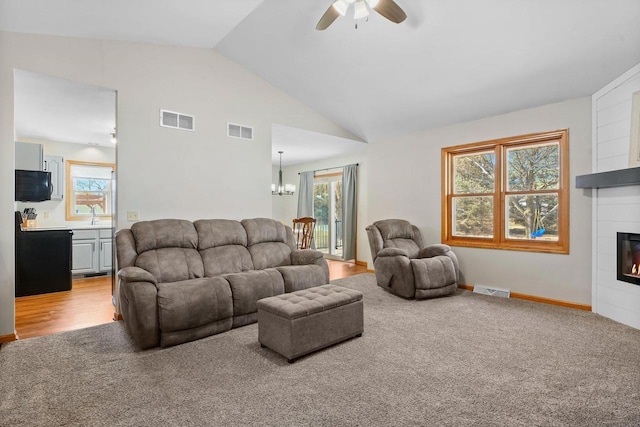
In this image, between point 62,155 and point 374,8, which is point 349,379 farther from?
point 62,155

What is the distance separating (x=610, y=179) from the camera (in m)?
3.11

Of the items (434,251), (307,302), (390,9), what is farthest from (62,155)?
(434,251)

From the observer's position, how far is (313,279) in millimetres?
3580

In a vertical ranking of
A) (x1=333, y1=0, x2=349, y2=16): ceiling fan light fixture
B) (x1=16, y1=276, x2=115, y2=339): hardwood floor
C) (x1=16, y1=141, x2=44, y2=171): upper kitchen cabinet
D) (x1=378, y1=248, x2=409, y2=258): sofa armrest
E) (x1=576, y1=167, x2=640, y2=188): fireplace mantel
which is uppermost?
(x1=333, y1=0, x2=349, y2=16): ceiling fan light fixture

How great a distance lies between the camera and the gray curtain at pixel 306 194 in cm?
802

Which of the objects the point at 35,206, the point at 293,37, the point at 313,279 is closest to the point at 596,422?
the point at 313,279

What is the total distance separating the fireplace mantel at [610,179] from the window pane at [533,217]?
57 centimetres

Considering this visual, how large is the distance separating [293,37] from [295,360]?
10.6 feet

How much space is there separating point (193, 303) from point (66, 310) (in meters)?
2.15

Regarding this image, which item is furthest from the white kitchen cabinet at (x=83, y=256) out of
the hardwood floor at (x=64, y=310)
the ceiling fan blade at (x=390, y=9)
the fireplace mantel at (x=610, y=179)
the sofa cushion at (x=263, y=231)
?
the fireplace mantel at (x=610, y=179)

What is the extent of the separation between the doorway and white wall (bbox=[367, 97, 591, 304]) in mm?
4083

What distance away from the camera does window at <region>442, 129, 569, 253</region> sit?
3.95 meters

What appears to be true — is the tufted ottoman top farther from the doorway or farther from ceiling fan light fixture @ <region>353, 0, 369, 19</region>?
ceiling fan light fixture @ <region>353, 0, 369, 19</region>

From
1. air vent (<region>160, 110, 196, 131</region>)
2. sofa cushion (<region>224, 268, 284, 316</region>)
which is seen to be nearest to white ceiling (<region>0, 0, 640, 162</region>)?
air vent (<region>160, 110, 196, 131</region>)
